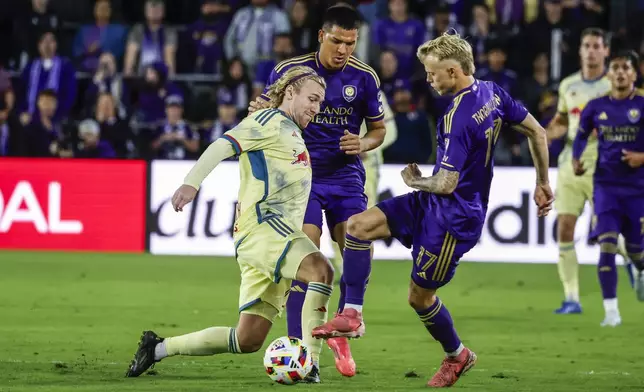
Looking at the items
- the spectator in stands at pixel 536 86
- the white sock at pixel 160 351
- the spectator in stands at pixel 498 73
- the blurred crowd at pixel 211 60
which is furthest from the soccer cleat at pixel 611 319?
the spectator in stands at pixel 498 73

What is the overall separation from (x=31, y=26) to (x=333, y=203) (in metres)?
12.2

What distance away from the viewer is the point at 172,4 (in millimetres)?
20547

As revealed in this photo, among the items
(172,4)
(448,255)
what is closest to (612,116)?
(448,255)

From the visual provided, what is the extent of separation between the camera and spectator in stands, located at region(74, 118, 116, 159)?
1766 cm

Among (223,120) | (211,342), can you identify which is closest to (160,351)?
(211,342)

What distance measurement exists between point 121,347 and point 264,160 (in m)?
2.61

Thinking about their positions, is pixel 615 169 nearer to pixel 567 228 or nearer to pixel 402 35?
pixel 567 228

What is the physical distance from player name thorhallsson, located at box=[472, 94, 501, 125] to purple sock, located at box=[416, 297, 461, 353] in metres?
1.07

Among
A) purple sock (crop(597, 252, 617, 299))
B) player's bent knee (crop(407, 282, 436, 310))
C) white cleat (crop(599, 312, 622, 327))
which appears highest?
player's bent knee (crop(407, 282, 436, 310))

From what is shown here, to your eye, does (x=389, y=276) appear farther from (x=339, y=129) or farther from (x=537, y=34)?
(x=339, y=129)

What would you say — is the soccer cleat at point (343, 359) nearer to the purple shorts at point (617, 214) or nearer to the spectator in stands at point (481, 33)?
the purple shorts at point (617, 214)

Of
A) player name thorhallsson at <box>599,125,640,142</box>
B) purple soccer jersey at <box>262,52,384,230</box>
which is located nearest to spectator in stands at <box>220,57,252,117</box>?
player name thorhallsson at <box>599,125,640,142</box>

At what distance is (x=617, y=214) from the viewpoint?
1132cm

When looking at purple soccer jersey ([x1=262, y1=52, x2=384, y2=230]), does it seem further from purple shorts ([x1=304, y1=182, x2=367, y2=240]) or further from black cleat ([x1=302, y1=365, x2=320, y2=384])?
black cleat ([x1=302, y1=365, x2=320, y2=384])
